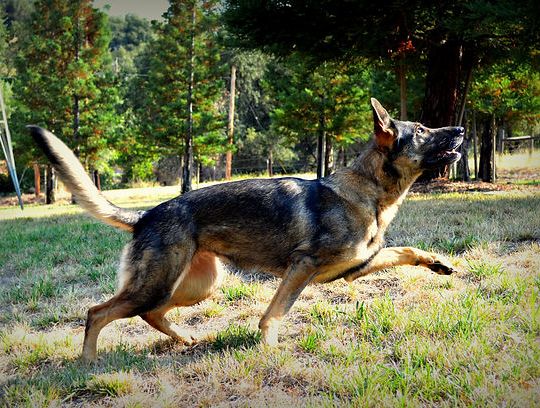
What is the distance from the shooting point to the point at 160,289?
145 inches

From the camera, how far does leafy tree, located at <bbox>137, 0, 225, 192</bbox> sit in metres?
23.0

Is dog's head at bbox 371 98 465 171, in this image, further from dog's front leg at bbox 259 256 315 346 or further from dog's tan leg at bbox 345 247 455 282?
dog's front leg at bbox 259 256 315 346

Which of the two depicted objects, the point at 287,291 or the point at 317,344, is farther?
the point at 287,291

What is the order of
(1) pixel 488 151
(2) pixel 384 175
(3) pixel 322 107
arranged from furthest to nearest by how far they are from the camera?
(3) pixel 322 107 < (1) pixel 488 151 < (2) pixel 384 175

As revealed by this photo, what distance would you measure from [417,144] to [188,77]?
20.8 meters

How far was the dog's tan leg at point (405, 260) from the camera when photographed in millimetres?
4211

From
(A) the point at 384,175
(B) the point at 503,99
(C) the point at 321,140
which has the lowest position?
(A) the point at 384,175

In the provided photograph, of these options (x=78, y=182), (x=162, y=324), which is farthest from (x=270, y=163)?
(x=78, y=182)

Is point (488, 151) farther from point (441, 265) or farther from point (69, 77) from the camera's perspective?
point (69, 77)

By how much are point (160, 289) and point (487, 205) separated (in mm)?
7486

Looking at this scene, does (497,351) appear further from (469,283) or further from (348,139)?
(348,139)

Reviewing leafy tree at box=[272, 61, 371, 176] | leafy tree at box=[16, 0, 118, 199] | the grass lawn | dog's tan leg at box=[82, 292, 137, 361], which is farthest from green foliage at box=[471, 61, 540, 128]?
leafy tree at box=[16, 0, 118, 199]

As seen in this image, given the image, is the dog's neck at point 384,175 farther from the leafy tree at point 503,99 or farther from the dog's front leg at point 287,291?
the leafy tree at point 503,99

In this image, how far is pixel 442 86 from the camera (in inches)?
510
